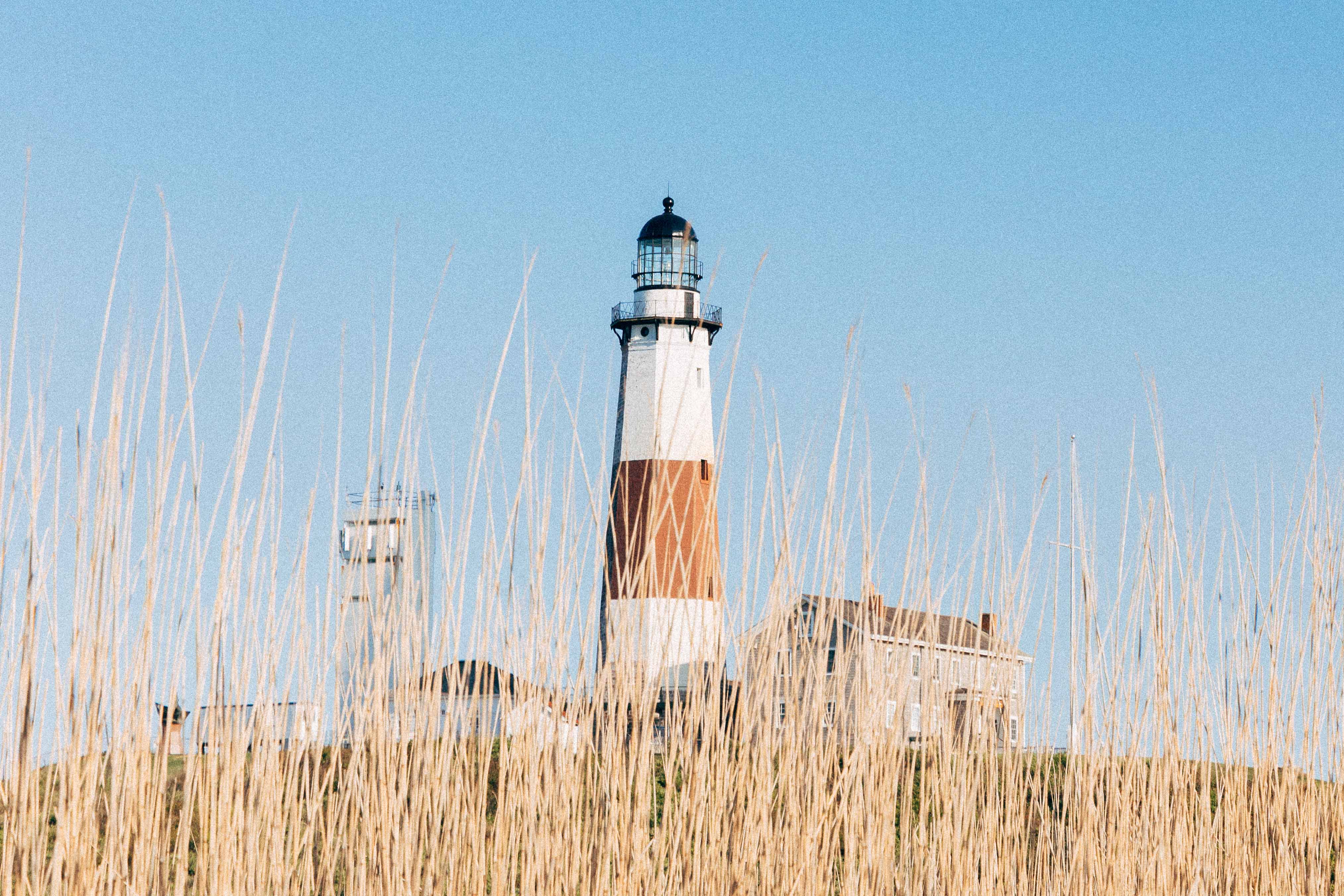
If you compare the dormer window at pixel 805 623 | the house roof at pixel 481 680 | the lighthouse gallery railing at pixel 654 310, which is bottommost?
the house roof at pixel 481 680

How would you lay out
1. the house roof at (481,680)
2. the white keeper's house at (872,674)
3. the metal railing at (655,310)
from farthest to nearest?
1. the metal railing at (655,310)
2. the white keeper's house at (872,674)
3. the house roof at (481,680)

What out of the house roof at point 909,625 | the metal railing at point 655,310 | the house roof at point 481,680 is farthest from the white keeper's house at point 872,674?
the metal railing at point 655,310

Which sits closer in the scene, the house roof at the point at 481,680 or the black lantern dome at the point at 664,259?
the house roof at the point at 481,680

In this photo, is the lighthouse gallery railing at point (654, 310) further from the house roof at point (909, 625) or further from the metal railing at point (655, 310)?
the house roof at point (909, 625)

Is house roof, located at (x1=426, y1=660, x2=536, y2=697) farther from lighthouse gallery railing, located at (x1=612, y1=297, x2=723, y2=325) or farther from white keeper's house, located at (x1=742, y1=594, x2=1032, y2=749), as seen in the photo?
lighthouse gallery railing, located at (x1=612, y1=297, x2=723, y2=325)

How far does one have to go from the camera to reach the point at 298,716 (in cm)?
172

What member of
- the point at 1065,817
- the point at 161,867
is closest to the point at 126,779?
the point at 161,867

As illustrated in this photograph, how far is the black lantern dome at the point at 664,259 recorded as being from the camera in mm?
14906

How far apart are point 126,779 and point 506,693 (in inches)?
17.3

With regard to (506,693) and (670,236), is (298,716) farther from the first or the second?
(670,236)

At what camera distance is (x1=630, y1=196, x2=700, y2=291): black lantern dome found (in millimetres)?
14906

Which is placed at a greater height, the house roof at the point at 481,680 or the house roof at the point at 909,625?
the house roof at the point at 909,625

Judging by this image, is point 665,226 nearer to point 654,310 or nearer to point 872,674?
point 654,310

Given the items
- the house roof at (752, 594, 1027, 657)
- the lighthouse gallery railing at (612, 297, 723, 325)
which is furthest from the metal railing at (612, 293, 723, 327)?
the house roof at (752, 594, 1027, 657)
